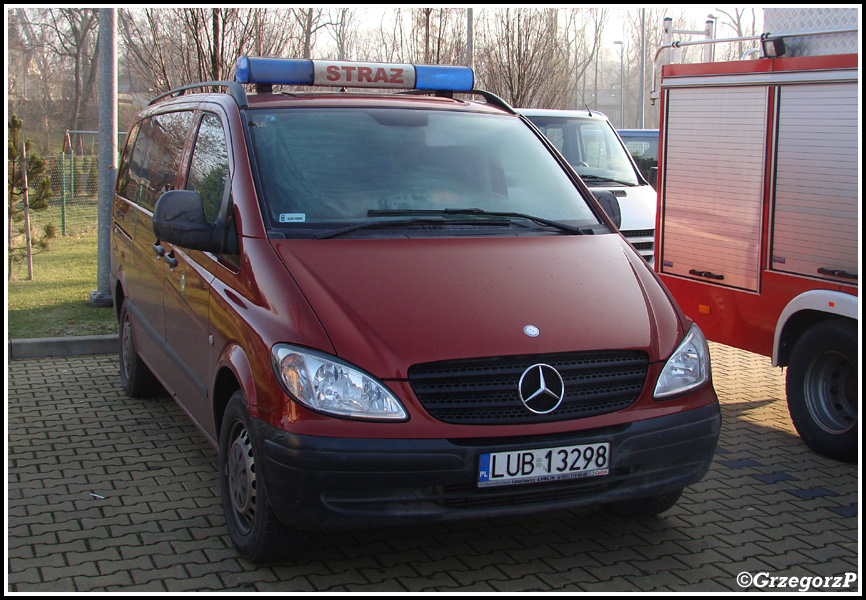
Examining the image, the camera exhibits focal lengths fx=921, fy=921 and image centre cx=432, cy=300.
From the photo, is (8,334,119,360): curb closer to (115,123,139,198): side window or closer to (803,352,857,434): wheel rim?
(115,123,139,198): side window

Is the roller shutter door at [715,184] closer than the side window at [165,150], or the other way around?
the side window at [165,150]

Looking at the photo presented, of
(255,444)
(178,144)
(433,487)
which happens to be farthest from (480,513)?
(178,144)

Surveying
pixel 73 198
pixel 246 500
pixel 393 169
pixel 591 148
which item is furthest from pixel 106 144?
pixel 73 198

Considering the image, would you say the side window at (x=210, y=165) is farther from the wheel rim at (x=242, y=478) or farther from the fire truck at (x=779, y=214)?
the fire truck at (x=779, y=214)

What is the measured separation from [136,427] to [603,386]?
3.56 metres

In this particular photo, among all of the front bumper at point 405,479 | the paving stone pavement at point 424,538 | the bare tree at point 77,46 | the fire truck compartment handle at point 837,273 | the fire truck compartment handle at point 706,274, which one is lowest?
the paving stone pavement at point 424,538

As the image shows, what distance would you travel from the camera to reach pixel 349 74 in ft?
17.3

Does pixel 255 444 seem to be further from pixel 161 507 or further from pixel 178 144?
pixel 178 144

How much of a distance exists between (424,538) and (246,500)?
2.85 feet

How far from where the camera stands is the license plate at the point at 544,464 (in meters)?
3.53

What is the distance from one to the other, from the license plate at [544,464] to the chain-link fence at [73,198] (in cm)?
1657

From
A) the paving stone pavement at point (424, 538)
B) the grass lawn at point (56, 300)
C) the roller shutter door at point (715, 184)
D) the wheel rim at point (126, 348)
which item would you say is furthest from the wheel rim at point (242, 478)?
the grass lawn at point (56, 300)

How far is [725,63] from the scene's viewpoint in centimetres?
630

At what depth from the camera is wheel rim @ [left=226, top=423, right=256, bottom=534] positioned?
153 inches
